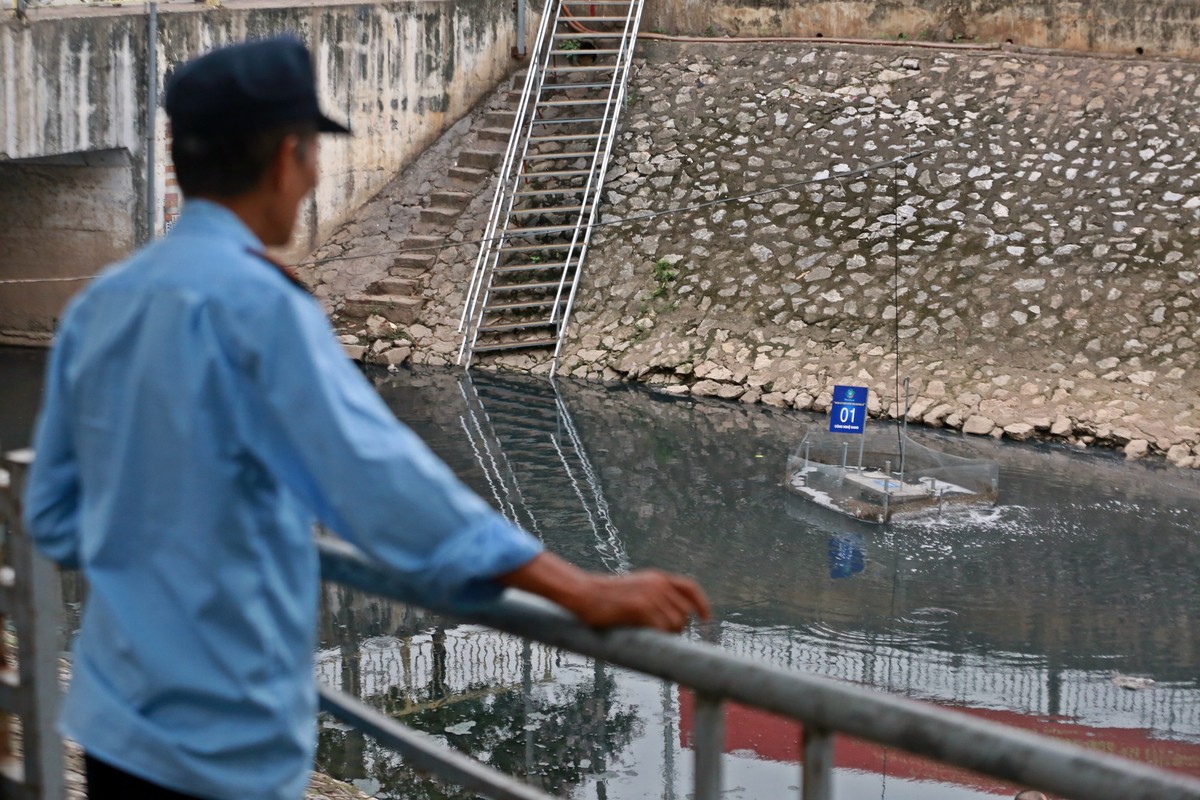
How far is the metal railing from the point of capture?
1.53m

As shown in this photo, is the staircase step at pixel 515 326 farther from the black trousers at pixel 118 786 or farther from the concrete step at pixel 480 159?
the black trousers at pixel 118 786

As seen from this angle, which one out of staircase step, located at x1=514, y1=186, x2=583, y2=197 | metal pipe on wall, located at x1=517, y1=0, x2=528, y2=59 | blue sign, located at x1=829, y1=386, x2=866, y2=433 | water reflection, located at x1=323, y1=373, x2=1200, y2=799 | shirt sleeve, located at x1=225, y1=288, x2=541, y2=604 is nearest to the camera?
shirt sleeve, located at x1=225, y1=288, x2=541, y2=604

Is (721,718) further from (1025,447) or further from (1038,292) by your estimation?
(1038,292)

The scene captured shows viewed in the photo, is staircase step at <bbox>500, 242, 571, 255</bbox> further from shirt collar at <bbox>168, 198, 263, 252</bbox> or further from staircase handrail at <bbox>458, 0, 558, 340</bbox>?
shirt collar at <bbox>168, 198, 263, 252</bbox>

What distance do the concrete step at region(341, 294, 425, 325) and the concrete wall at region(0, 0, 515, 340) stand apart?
1311mm

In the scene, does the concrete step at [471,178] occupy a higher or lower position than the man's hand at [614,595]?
lower

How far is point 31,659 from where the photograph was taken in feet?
8.30

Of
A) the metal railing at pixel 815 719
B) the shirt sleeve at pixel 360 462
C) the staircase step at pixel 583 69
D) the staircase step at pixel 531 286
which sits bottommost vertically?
the staircase step at pixel 531 286

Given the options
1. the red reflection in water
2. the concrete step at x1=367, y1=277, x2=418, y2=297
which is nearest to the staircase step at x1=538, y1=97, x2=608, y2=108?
the concrete step at x1=367, y1=277, x2=418, y2=297

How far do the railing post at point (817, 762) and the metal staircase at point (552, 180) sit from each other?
12598 millimetres

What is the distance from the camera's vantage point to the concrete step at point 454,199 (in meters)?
16.1

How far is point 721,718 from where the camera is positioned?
73.0 inches

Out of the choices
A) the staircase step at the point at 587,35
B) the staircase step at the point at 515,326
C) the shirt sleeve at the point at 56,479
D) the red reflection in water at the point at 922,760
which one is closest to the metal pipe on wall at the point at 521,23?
the staircase step at the point at 587,35

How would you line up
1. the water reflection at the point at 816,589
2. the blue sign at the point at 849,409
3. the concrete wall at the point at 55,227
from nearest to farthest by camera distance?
the water reflection at the point at 816,589, the blue sign at the point at 849,409, the concrete wall at the point at 55,227
